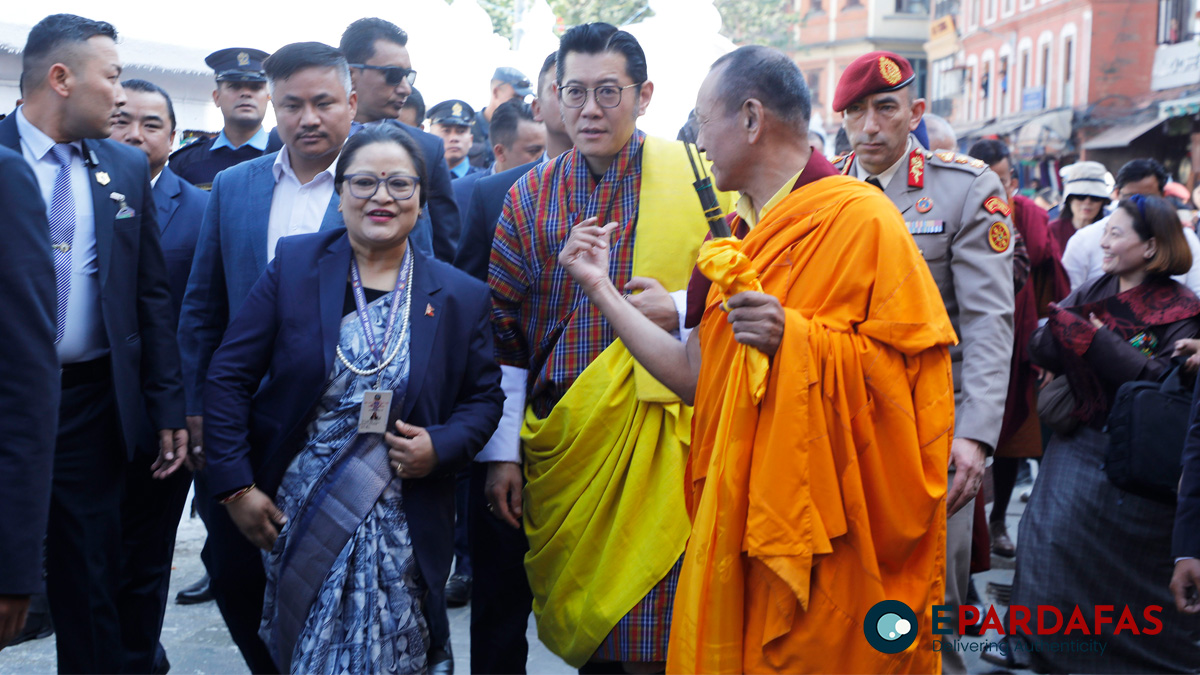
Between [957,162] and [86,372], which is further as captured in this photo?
[957,162]

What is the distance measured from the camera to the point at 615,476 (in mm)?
3131

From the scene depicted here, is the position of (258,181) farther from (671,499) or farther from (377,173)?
(671,499)

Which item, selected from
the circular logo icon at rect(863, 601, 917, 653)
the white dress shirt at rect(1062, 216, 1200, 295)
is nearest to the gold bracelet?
the circular logo icon at rect(863, 601, 917, 653)

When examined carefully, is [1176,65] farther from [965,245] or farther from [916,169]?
[965,245]

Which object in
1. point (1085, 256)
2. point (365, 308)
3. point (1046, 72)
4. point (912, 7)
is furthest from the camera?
point (912, 7)

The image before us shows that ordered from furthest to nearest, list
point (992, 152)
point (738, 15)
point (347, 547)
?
point (738, 15) < point (992, 152) < point (347, 547)

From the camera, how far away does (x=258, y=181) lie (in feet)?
11.6

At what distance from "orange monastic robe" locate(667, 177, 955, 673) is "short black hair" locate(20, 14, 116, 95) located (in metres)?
2.14

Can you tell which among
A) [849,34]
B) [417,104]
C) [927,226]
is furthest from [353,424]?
[849,34]

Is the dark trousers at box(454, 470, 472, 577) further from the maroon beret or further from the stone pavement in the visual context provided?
the maroon beret

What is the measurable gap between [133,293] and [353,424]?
1024mm

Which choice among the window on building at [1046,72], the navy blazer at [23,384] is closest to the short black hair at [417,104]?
the navy blazer at [23,384]

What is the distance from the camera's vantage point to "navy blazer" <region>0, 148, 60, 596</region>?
→ 2045mm

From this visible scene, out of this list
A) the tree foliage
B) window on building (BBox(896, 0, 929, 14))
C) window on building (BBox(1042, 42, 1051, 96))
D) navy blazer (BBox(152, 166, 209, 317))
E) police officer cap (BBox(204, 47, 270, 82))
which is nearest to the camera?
navy blazer (BBox(152, 166, 209, 317))
